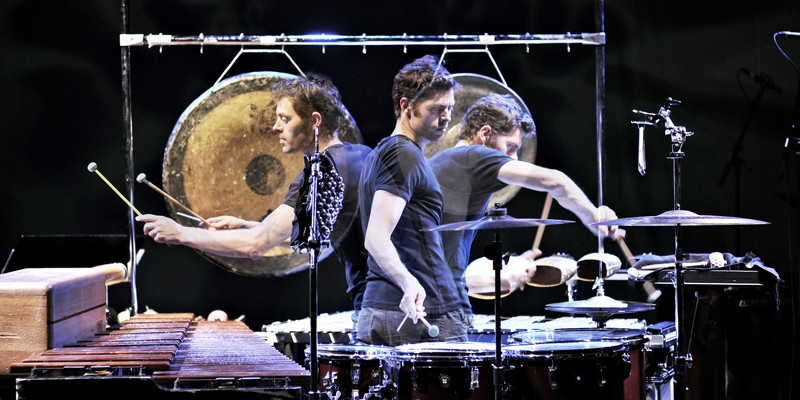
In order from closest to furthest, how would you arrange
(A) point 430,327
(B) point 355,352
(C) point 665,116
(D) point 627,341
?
(B) point 355,352, (D) point 627,341, (A) point 430,327, (C) point 665,116

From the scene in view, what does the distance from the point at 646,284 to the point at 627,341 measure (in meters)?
1.14

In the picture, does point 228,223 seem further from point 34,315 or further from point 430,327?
point 34,315

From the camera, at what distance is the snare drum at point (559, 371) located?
16.0 ft

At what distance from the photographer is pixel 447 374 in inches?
189

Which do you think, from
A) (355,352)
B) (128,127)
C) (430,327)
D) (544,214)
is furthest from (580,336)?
(128,127)

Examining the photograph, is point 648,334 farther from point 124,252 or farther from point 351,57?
point 124,252

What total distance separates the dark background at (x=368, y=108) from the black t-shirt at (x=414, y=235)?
577 mm

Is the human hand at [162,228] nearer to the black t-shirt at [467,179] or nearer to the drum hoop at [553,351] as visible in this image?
the black t-shirt at [467,179]

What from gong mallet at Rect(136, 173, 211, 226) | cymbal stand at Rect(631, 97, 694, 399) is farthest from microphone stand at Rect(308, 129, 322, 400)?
gong mallet at Rect(136, 173, 211, 226)

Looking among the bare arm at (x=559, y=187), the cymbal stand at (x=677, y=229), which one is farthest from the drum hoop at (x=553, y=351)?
the bare arm at (x=559, y=187)

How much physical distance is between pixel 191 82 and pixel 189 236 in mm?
909

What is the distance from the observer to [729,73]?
659 centimetres

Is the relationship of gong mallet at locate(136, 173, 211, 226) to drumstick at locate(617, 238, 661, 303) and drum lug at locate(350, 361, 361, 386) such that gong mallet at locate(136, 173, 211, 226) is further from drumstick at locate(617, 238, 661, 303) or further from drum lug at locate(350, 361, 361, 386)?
drumstick at locate(617, 238, 661, 303)

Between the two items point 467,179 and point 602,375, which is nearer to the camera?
point 602,375
